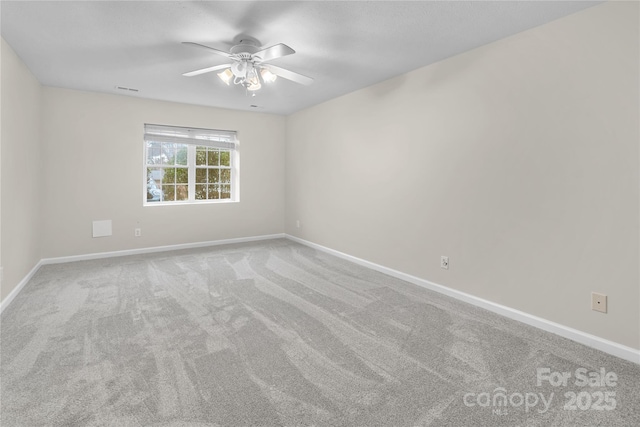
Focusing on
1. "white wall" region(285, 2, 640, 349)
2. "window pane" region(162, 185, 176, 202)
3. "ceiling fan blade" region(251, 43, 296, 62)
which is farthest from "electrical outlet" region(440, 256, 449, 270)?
"window pane" region(162, 185, 176, 202)

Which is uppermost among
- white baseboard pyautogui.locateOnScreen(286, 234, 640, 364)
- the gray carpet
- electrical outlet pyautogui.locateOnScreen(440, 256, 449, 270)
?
electrical outlet pyautogui.locateOnScreen(440, 256, 449, 270)

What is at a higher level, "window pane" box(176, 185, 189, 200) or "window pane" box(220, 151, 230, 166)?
"window pane" box(220, 151, 230, 166)

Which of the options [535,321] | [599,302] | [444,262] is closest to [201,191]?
[444,262]

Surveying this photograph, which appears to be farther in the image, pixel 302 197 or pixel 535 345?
pixel 302 197

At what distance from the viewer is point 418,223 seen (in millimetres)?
3520

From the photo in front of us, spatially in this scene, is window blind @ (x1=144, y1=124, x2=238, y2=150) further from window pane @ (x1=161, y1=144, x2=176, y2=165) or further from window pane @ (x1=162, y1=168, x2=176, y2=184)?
window pane @ (x1=162, y1=168, x2=176, y2=184)

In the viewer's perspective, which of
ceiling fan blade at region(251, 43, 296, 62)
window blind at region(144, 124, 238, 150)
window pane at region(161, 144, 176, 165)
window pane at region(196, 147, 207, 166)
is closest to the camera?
ceiling fan blade at region(251, 43, 296, 62)

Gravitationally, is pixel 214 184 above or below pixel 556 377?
above

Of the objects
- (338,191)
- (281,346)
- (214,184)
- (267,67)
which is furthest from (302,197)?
(281,346)

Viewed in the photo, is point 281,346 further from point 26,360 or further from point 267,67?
point 267,67

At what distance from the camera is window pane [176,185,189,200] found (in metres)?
5.33

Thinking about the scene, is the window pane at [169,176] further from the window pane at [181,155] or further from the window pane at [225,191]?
the window pane at [225,191]

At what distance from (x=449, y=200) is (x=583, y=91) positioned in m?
1.32

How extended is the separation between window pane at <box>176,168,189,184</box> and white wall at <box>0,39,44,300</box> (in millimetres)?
1758
